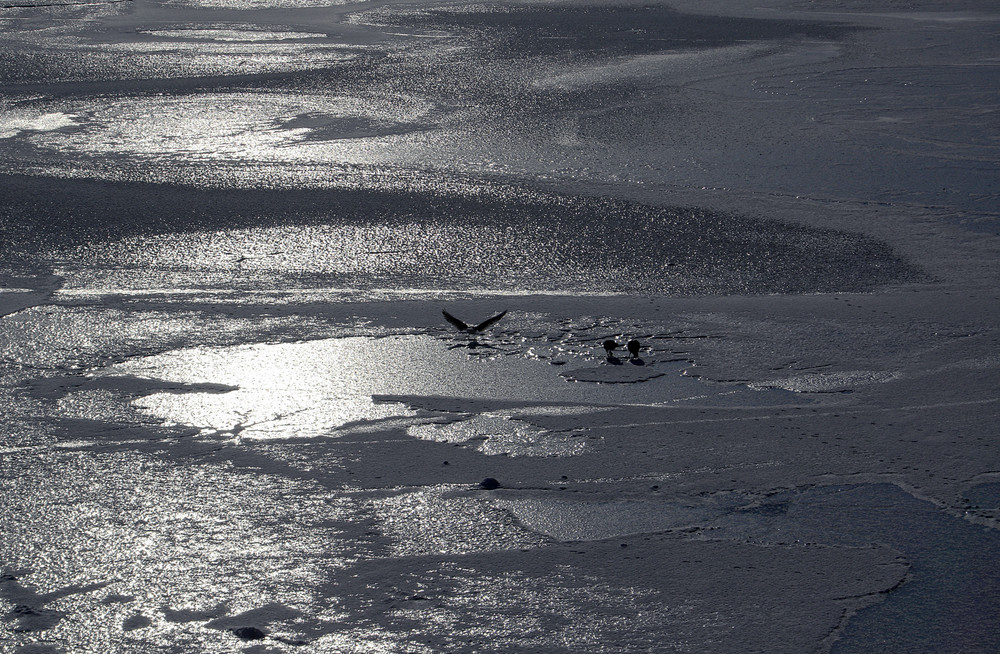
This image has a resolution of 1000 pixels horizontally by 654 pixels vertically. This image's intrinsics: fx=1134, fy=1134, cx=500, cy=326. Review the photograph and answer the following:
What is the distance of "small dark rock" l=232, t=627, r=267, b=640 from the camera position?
2435 mm

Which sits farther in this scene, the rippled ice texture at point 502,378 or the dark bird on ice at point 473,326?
the dark bird on ice at point 473,326

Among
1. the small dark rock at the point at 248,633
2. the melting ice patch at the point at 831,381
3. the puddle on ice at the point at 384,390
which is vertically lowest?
the small dark rock at the point at 248,633

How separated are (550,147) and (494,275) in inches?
106

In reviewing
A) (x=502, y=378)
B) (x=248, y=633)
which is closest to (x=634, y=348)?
(x=502, y=378)

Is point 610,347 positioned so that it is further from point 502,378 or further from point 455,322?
point 455,322

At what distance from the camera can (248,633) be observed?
8.03ft

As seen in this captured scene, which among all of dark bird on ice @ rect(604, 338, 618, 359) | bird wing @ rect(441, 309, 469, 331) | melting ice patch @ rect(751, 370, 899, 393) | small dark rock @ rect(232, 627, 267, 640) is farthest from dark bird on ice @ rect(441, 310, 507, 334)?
small dark rock @ rect(232, 627, 267, 640)

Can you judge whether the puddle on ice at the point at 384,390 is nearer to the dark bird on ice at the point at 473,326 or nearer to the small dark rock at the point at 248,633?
the dark bird on ice at the point at 473,326

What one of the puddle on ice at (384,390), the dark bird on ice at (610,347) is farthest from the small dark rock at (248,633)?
the dark bird on ice at (610,347)

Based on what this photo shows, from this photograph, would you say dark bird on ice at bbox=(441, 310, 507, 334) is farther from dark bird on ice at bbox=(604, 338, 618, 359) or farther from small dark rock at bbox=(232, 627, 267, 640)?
small dark rock at bbox=(232, 627, 267, 640)

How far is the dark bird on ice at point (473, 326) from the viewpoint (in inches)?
170

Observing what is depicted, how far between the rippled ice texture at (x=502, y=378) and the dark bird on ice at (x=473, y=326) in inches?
2.0

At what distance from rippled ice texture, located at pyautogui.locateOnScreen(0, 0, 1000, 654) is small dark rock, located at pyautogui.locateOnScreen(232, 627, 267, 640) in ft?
0.05

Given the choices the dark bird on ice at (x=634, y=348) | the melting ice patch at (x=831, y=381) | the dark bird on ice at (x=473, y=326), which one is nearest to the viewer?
the melting ice patch at (x=831, y=381)
